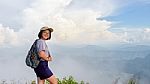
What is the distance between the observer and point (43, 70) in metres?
9.40

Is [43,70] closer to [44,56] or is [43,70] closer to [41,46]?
[44,56]

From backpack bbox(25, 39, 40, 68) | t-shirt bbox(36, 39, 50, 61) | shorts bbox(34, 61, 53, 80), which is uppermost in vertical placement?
t-shirt bbox(36, 39, 50, 61)

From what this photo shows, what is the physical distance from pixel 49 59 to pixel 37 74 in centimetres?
54

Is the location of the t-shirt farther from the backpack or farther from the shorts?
the shorts

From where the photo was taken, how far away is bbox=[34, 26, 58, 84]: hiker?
9203 mm

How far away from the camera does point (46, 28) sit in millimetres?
9320

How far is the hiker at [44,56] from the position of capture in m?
9.20

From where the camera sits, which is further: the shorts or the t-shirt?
the shorts

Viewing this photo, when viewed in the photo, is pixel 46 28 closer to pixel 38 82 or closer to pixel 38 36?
pixel 38 36

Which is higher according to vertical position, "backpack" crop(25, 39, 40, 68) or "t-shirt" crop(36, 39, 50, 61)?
"t-shirt" crop(36, 39, 50, 61)

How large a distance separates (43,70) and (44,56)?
0.40 meters

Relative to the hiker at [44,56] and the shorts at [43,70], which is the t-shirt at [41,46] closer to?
the hiker at [44,56]

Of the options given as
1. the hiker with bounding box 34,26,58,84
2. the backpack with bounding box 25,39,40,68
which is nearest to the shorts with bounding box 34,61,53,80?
the hiker with bounding box 34,26,58,84

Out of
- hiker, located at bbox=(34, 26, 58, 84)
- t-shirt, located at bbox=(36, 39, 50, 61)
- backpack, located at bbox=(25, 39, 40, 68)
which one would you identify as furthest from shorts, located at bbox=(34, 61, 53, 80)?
t-shirt, located at bbox=(36, 39, 50, 61)
